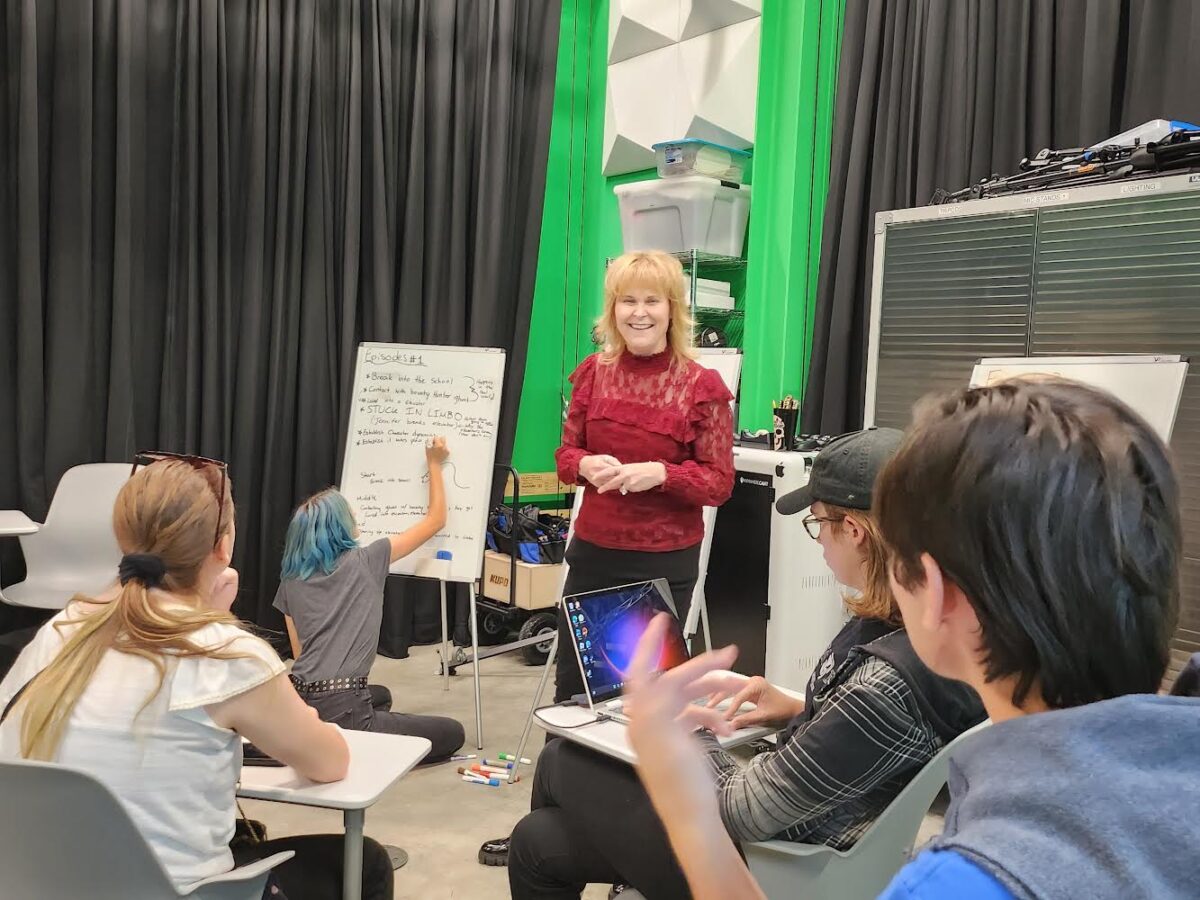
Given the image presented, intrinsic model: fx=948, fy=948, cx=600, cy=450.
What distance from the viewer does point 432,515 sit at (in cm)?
338

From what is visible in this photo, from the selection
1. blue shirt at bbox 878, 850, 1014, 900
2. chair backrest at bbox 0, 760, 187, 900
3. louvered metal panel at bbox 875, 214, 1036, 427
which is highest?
louvered metal panel at bbox 875, 214, 1036, 427

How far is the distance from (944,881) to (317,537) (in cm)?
228

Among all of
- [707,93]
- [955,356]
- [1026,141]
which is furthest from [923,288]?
[707,93]

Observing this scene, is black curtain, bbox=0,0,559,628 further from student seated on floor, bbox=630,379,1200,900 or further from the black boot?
student seated on floor, bbox=630,379,1200,900

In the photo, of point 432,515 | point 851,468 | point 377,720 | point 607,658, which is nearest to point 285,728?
point 607,658

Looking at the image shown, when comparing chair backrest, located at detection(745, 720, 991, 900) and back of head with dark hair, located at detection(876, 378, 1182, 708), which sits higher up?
back of head with dark hair, located at detection(876, 378, 1182, 708)

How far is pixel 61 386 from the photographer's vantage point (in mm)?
3652

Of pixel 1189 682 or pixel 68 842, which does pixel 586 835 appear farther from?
pixel 1189 682

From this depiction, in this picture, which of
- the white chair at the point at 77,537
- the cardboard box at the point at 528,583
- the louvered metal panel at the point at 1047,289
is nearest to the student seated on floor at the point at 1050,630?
the louvered metal panel at the point at 1047,289

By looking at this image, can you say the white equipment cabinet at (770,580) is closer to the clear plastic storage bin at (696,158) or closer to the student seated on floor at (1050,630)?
the clear plastic storage bin at (696,158)

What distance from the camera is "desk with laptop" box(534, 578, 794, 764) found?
64.9 inches

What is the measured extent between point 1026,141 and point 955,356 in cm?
94

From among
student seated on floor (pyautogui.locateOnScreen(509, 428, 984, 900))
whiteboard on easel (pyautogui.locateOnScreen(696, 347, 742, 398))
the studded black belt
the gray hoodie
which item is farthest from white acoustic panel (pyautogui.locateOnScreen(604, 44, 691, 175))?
the gray hoodie

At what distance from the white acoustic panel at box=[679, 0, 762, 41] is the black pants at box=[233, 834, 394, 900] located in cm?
383
